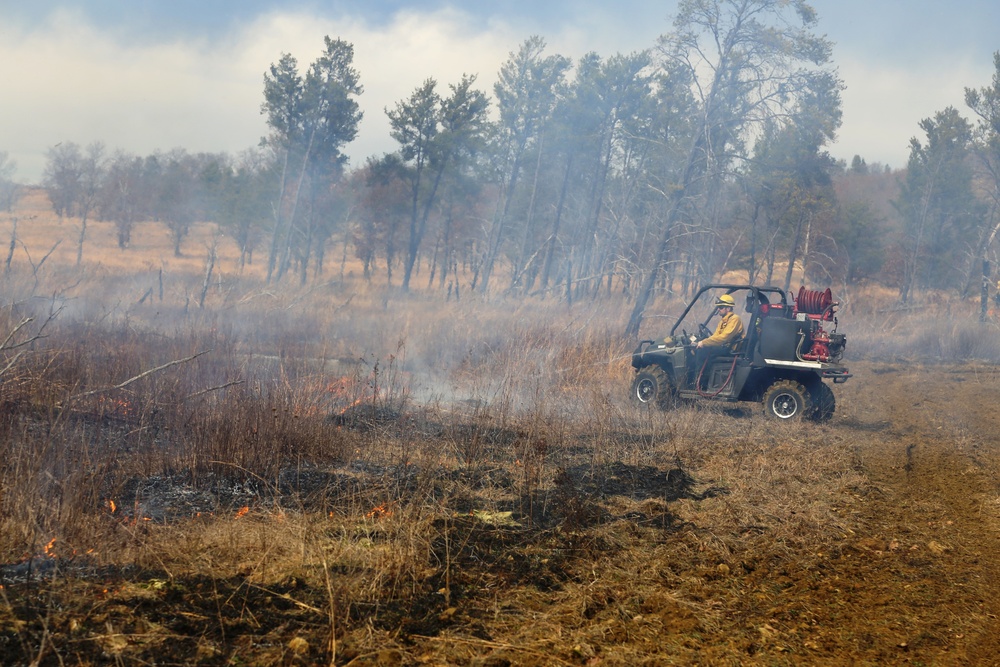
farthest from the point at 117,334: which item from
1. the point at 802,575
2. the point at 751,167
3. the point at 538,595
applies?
the point at 751,167

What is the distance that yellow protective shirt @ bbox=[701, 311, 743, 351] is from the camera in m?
11.3

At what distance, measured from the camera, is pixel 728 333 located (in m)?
11.3

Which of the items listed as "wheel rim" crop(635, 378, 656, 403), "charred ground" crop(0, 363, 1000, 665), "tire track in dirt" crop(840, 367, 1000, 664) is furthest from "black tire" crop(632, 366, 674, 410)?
"charred ground" crop(0, 363, 1000, 665)

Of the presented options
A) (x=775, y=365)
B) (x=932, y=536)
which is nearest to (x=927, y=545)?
(x=932, y=536)

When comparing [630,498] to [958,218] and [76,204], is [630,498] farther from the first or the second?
[76,204]

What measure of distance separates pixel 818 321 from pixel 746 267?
2713 centimetres

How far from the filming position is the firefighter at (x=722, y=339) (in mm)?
11336

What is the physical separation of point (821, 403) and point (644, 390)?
2723mm

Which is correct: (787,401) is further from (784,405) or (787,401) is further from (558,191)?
(558,191)

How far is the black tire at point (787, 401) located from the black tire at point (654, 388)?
1503mm

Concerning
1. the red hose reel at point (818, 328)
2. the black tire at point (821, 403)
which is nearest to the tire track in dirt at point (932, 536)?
the black tire at point (821, 403)

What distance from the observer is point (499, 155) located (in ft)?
111

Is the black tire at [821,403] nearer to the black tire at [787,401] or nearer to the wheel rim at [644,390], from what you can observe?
the black tire at [787,401]

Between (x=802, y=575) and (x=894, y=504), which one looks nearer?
(x=802, y=575)
